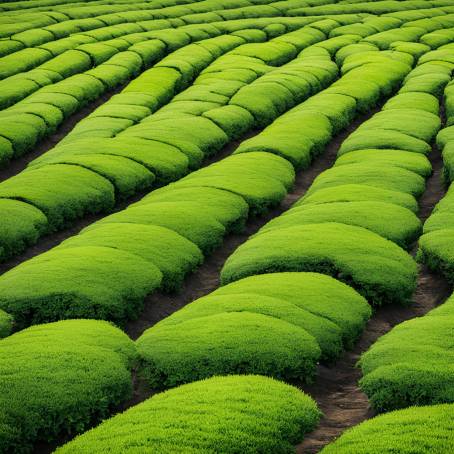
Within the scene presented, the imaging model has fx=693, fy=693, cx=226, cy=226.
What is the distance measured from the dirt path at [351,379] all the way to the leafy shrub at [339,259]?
528 millimetres

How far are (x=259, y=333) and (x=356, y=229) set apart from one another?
762 centimetres

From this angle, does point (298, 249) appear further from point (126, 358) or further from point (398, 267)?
point (126, 358)

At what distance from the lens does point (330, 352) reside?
51.3 ft

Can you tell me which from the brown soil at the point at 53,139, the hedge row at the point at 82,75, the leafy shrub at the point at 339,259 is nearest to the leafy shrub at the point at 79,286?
the leafy shrub at the point at 339,259

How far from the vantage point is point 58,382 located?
13406mm

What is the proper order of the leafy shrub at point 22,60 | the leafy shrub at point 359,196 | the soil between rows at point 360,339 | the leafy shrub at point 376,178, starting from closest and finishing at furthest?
1. the soil between rows at point 360,339
2. the leafy shrub at point 359,196
3. the leafy shrub at point 376,178
4. the leafy shrub at point 22,60

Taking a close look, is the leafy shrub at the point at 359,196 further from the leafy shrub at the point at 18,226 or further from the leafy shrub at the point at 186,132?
the leafy shrub at the point at 186,132

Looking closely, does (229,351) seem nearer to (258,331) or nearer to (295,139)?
(258,331)

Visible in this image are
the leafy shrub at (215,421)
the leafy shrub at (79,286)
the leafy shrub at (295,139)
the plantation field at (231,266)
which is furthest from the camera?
the leafy shrub at (295,139)

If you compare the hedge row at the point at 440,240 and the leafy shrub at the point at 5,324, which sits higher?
the leafy shrub at the point at 5,324

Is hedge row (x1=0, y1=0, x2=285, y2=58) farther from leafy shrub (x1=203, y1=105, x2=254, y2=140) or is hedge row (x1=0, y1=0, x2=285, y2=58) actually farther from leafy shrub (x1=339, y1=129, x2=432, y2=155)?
leafy shrub (x1=339, y1=129, x2=432, y2=155)

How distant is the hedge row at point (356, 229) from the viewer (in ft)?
62.7

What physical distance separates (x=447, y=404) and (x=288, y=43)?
182ft

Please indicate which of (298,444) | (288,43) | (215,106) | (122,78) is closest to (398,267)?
(298,444)
